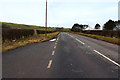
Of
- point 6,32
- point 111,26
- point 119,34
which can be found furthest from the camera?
point 111,26

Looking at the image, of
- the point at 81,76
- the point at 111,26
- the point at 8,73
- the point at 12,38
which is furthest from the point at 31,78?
the point at 111,26

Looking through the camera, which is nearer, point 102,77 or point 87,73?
point 102,77

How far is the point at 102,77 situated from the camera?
6.61 meters

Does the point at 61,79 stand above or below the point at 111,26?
below

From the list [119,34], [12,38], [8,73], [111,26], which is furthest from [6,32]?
[111,26]

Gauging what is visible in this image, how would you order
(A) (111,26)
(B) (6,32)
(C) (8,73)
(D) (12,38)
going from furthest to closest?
(A) (111,26) → (D) (12,38) → (B) (6,32) → (C) (8,73)

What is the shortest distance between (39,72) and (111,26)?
119597 mm

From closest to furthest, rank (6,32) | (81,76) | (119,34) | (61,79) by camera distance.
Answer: (61,79)
(81,76)
(6,32)
(119,34)

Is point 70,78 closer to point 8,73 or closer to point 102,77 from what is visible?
point 102,77

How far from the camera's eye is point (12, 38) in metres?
30.4

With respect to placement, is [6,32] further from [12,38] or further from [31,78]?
[31,78]

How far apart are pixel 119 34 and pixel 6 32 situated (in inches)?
1030

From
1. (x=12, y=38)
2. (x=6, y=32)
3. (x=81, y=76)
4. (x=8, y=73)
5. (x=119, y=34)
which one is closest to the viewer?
(x=81, y=76)

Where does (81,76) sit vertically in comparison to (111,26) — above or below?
below
